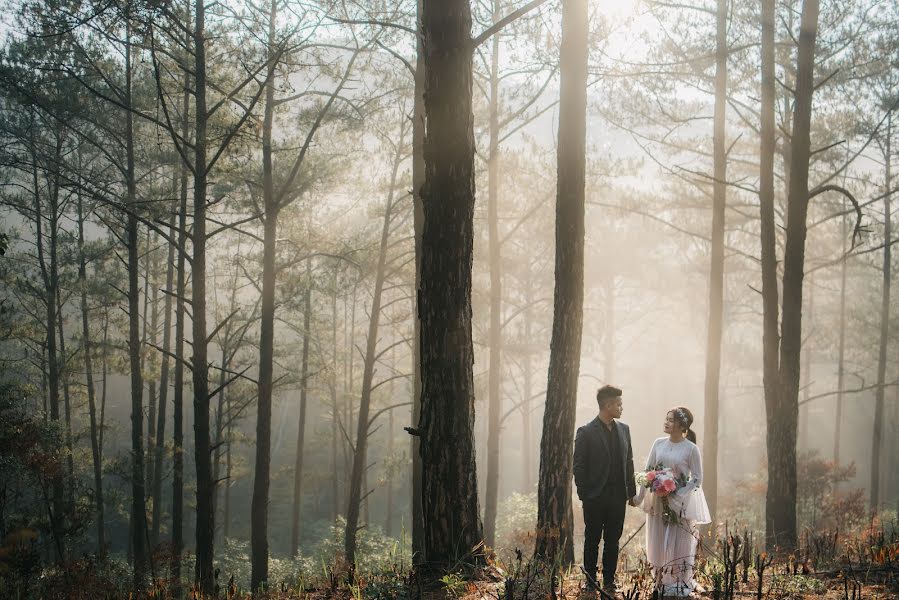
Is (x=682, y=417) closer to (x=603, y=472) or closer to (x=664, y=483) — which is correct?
(x=664, y=483)

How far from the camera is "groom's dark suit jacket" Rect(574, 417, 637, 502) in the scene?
5.34 meters

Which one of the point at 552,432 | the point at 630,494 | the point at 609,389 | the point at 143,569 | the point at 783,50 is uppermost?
the point at 783,50

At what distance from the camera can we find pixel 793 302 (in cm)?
838

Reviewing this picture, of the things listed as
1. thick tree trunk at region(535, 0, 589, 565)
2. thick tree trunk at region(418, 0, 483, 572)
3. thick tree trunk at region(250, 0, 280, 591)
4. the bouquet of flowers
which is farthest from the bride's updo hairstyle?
thick tree trunk at region(250, 0, 280, 591)

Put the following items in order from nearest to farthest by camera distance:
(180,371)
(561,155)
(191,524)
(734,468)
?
(561,155), (180,371), (191,524), (734,468)

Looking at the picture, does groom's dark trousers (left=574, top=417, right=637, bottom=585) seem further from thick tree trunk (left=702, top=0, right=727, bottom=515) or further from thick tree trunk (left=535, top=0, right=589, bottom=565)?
thick tree trunk (left=702, top=0, right=727, bottom=515)

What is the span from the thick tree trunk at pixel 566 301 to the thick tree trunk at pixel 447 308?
5.64ft

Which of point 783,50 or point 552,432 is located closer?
point 552,432

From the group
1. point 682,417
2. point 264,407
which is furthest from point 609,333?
point 682,417

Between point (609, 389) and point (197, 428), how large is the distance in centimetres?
477

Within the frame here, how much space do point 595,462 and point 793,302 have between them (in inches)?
183

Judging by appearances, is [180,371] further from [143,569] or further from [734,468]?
[734,468]

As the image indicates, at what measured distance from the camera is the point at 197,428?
738 centimetres

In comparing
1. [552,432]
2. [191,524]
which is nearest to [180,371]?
[552,432]
